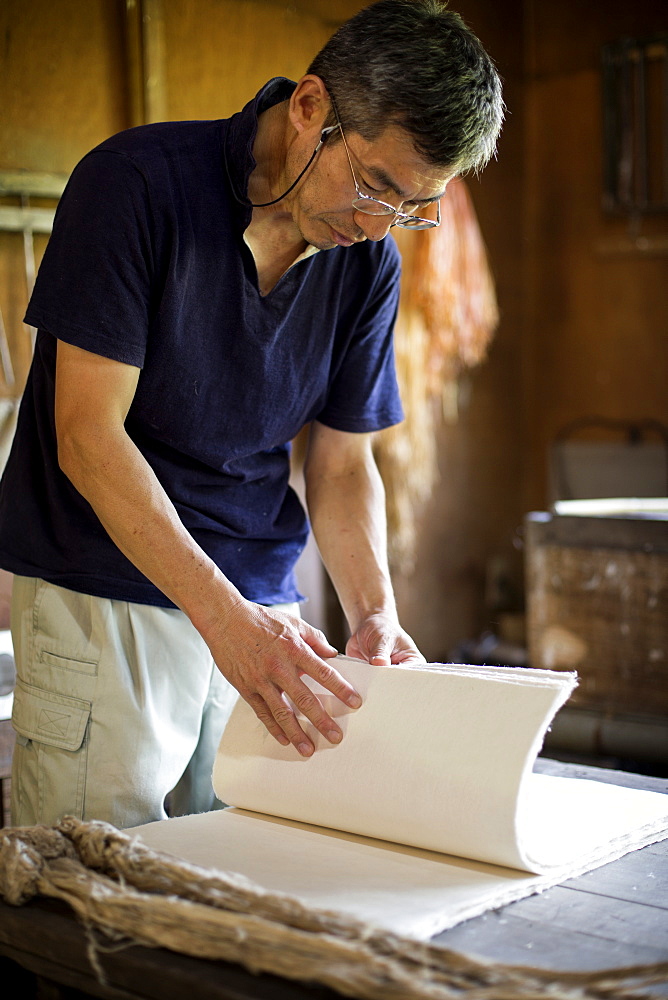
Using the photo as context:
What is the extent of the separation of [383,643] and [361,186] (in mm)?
563

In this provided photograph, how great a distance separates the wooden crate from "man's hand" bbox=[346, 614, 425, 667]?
1.38 meters

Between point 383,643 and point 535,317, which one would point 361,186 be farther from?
point 535,317

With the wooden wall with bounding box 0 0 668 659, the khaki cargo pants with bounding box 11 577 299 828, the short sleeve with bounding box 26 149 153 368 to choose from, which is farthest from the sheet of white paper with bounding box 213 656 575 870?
the wooden wall with bounding box 0 0 668 659

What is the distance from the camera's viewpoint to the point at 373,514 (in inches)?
63.2

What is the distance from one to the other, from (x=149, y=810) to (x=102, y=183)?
75cm

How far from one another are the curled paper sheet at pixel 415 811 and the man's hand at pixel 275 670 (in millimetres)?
32

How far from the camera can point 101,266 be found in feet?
3.97

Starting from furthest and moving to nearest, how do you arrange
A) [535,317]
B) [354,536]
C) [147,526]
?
[535,317] → [354,536] → [147,526]

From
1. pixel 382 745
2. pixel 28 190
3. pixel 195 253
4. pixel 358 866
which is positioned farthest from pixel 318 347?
pixel 28 190

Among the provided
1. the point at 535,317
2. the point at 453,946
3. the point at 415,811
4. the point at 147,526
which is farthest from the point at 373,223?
the point at 535,317

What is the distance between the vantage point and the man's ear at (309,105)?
4.14ft

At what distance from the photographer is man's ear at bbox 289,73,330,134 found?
126cm

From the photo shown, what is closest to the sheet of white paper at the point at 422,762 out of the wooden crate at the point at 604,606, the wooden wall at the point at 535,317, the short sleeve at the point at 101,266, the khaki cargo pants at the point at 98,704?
the khaki cargo pants at the point at 98,704

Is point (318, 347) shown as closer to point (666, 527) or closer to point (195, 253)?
point (195, 253)
